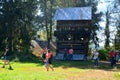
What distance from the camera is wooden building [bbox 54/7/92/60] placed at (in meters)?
48.9

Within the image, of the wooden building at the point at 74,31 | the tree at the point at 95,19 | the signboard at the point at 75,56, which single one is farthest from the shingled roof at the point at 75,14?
the tree at the point at 95,19

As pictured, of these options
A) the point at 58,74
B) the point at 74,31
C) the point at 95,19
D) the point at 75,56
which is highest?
the point at 95,19

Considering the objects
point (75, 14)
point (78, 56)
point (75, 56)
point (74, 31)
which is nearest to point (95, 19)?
point (75, 14)

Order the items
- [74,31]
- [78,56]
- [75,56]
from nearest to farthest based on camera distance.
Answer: [78,56], [75,56], [74,31]

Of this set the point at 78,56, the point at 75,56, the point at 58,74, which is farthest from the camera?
the point at 75,56

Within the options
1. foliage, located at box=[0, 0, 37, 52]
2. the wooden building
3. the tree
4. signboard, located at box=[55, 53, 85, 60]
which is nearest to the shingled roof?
the wooden building

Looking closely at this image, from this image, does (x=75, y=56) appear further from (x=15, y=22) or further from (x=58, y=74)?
(x=58, y=74)

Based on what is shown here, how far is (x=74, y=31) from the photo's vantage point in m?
49.2

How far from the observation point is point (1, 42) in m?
52.3

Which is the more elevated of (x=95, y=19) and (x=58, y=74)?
(x=95, y=19)

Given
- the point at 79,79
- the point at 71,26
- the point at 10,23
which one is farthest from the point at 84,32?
the point at 79,79

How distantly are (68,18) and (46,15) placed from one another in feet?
56.1

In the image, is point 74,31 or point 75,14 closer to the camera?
point 74,31

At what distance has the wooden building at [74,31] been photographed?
48906mm
